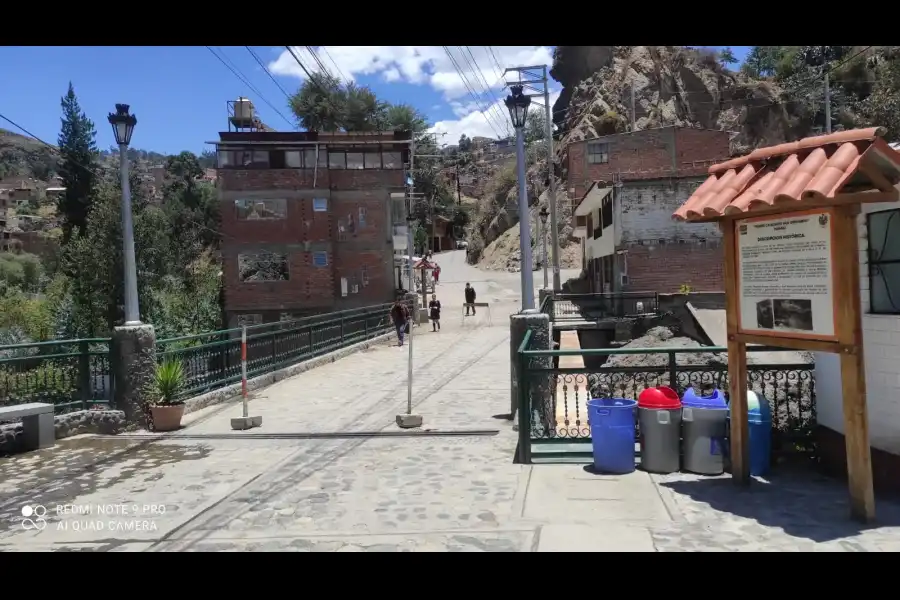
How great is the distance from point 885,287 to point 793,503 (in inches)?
77.8

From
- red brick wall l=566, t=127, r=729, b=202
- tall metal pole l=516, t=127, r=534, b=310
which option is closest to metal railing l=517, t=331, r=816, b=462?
tall metal pole l=516, t=127, r=534, b=310

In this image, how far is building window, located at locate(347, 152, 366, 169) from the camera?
37656 mm

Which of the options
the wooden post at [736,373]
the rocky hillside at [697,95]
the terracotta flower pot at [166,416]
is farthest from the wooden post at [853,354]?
the rocky hillside at [697,95]

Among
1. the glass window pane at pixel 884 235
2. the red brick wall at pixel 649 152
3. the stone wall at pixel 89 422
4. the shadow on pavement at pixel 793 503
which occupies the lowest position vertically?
the shadow on pavement at pixel 793 503

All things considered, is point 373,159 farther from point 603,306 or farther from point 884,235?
point 884,235

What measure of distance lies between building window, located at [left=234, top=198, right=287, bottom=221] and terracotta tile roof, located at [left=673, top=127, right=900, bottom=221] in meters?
32.8

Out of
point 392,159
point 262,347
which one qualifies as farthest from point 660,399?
point 392,159

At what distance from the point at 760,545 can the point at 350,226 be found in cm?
3413

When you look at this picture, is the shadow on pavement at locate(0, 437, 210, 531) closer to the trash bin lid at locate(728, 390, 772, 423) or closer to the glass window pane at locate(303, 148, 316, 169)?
the trash bin lid at locate(728, 390, 772, 423)

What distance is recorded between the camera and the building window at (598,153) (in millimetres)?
45969

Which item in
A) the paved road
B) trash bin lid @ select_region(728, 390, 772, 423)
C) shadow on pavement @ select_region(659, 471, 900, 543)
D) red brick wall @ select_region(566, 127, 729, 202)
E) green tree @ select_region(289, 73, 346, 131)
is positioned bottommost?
the paved road

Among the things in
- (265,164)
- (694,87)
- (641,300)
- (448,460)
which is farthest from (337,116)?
(448,460)

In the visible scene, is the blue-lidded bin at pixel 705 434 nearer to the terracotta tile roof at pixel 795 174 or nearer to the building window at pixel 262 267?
the terracotta tile roof at pixel 795 174

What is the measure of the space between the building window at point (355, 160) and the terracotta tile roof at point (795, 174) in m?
33.0
